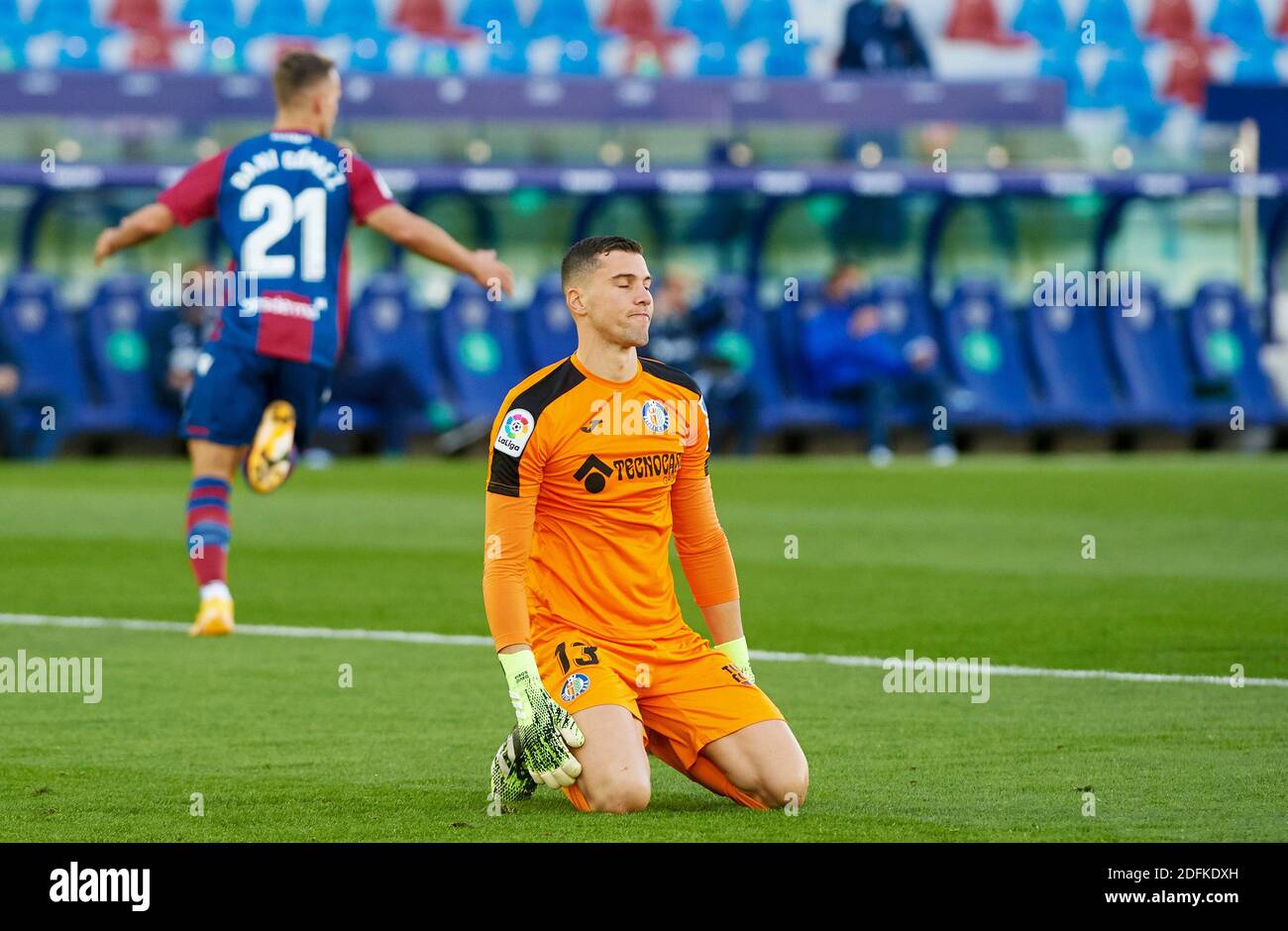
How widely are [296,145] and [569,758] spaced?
4791 millimetres

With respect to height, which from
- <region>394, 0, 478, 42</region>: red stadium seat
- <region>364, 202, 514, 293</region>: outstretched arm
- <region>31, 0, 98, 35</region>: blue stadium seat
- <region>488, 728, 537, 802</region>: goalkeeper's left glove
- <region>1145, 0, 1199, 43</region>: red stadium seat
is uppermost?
<region>1145, 0, 1199, 43</region>: red stadium seat

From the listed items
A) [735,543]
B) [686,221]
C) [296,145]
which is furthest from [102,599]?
[686,221]

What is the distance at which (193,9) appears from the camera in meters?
24.5

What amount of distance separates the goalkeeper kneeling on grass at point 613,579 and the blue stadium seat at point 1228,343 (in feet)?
63.1

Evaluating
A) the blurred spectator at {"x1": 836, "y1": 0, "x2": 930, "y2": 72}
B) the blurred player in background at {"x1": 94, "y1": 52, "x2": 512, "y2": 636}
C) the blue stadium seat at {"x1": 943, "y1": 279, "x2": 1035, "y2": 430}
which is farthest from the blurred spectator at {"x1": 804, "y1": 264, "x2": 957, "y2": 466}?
the blurred player in background at {"x1": 94, "y1": 52, "x2": 512, "y2": 636}

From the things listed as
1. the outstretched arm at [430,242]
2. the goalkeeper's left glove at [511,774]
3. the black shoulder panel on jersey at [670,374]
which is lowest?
the goalkeeper's left glove at [511,774]

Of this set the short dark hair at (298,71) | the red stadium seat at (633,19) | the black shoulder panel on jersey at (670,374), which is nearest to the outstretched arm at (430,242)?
the short dark hair at (298,71)

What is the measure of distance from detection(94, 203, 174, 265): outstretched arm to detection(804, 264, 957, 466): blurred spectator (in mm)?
13390

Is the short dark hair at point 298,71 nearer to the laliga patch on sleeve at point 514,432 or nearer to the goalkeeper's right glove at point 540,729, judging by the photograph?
the laliga patch on sleeve at point 514,432

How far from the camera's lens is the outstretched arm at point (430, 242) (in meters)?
9.08

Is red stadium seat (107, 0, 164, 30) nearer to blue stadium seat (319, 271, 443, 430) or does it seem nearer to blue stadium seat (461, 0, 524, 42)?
blue stadium seat (461, 0, 524, 42)

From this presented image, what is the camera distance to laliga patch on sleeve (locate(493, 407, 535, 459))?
6020 mm

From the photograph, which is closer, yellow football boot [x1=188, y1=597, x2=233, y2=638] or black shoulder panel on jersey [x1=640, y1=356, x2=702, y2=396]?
black shoulder panel on jersey [x1=640, y1=356, x2=702, y2=396]
